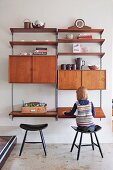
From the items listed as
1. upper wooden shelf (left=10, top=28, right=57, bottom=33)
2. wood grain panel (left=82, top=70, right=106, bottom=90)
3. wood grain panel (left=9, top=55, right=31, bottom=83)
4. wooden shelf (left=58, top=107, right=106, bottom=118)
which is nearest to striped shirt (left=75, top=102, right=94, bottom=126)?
wooden shelf (left=58, top=107, right=106, bottom=118)

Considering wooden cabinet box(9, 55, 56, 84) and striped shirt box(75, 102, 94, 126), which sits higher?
wooden cabinet box(9, 55, 56, 84)

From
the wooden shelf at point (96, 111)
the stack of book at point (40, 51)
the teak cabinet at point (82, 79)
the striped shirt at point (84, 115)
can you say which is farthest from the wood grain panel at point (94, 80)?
the stack of book at point (40, 51)

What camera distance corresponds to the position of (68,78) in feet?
12.5

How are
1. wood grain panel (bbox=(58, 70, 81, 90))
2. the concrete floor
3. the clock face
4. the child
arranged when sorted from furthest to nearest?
the clock face
wood grain panel (bbox=(58, 70, 81, 90))
the child
the concrete floor

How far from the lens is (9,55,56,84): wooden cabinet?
378 centimetres

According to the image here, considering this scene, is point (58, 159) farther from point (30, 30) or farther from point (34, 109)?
point (30, 30)

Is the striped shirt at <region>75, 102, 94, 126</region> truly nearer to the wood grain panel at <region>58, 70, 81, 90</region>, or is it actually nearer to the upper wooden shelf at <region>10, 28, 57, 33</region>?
the wood grain panel at <region>58, 70, 81, 90</region>

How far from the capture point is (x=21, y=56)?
3.78 meters

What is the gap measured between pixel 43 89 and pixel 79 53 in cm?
94

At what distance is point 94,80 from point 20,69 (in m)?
1.31

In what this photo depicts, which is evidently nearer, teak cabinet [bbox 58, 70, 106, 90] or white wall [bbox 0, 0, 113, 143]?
teak cabinet [bbox 58, 70, 106, 90]

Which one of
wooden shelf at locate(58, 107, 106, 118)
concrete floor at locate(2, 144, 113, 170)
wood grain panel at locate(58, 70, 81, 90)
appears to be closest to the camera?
concrete floor at locate(2, 144, 113, 170)

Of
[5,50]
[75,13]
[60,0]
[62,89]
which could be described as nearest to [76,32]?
[75,13]

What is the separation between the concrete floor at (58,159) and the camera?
3.01 meters
